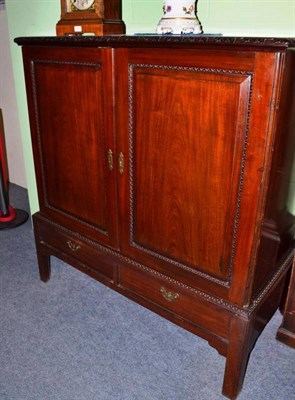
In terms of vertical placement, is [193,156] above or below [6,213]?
above

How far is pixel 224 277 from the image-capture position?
1327 mm

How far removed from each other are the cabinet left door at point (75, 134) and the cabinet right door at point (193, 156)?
0.09 meters

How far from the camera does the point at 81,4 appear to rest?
5.31 feet

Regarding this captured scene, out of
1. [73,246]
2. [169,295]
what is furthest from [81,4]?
[169,295]

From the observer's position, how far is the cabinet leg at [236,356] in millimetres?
1323

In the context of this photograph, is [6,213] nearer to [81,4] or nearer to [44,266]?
[44,266]

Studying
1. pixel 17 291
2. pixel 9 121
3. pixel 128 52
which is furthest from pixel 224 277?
pixel 9 121

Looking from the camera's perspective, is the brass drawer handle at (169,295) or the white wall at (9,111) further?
the white wall at (9,111)

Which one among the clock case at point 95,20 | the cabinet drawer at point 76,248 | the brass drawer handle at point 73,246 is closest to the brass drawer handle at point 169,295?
the cabinet drawer at point 76,248

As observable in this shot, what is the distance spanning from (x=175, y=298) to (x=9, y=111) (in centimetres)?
227

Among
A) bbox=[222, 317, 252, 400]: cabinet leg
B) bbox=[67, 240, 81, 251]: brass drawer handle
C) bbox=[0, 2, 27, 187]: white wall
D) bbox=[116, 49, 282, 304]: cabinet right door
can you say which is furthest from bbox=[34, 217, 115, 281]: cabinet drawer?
→ bbox=[0, 2, 27, 187]: white wall

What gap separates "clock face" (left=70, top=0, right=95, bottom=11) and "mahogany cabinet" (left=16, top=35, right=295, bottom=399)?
256mm

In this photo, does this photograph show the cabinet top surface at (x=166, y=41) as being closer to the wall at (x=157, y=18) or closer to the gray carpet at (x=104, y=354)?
the wall at (x=157, y=18)

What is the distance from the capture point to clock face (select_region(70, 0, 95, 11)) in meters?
1.59
